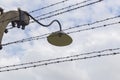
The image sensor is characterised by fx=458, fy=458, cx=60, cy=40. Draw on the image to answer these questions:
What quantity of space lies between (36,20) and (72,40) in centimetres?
106

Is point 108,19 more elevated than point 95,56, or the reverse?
point 108,19

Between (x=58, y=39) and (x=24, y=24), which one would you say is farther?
(x=24, y=24)

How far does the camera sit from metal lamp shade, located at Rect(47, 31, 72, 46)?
11773 mm

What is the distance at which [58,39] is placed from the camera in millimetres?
11875

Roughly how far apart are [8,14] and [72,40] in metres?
2.25

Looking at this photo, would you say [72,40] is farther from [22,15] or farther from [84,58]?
[22,15]

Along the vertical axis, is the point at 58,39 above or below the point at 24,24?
below

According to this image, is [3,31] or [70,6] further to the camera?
[3,31]

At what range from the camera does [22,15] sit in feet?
40.5

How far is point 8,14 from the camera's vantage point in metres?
12.9

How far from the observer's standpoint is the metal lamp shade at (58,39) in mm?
11773

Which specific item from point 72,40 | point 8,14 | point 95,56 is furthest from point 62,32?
point 8,14

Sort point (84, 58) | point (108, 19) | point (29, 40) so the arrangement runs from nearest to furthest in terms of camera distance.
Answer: point (108, 19) → point (84, 58) → point (29, 40)

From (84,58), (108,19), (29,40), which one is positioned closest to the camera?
(108,19)
